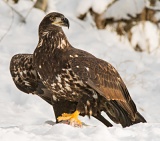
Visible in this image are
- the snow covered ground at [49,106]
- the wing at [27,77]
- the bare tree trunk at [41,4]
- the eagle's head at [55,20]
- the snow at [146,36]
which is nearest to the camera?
the snow covered ground at [49,106]

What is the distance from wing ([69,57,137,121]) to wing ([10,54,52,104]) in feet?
2.70

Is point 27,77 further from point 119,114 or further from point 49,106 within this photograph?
point 49,106

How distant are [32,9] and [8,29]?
3.62ft

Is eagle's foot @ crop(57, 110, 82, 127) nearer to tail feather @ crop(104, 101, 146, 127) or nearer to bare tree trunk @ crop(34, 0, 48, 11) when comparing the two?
tail feather @ crop(104, 101, 146, 127)

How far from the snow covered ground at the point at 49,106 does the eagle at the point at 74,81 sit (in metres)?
0.29

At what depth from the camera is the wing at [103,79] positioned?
305 inches

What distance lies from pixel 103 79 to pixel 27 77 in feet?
3.86

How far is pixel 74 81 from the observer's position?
25.5 ft

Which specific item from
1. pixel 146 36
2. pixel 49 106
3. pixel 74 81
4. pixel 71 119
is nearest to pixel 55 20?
pixel 74 81

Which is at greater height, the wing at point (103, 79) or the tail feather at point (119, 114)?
the wing at point (103, 79)

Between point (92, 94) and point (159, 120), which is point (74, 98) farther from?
point (159, 120)

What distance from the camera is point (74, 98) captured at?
26.1 feet

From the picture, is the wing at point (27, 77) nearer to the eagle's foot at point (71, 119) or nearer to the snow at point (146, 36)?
the eagle's foot at point (71, 119)

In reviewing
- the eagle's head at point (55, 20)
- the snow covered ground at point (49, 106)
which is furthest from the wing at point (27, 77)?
the eagle's head at point (55, 20)
